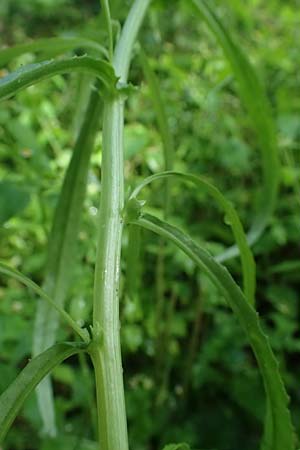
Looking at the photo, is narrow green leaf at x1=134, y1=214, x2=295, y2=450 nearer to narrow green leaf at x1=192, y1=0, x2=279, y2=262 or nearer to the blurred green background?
narrow green leaf at x1=192, y1=0, x2=279, y2=262

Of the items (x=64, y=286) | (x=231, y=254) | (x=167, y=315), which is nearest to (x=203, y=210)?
(x=167, y=315)

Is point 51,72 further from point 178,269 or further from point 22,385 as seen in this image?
point 178,269

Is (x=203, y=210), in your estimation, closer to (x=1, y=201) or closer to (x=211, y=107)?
(x=211, y=107)

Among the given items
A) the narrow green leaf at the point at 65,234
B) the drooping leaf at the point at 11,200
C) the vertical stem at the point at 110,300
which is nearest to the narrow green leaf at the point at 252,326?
the vertical stem at the point at 110,300

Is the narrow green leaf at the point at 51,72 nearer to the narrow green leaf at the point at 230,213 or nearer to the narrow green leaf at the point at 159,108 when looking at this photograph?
the narrow green leaf at the point at 230,213

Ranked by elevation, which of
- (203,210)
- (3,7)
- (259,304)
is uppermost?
(3,7)

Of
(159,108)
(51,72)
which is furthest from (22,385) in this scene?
(159,108)
